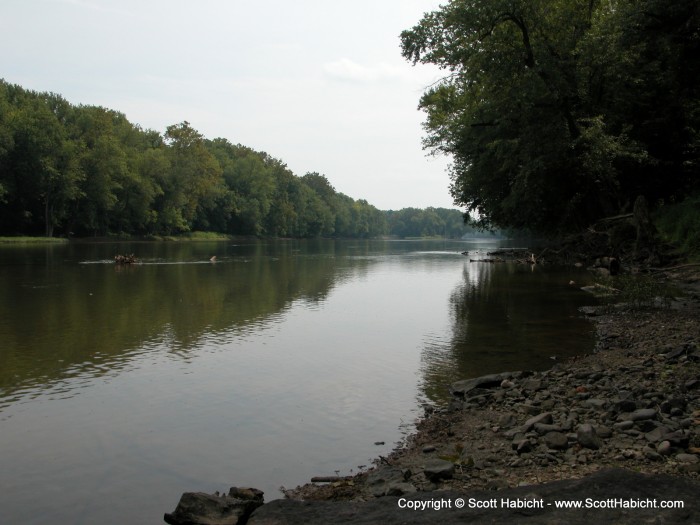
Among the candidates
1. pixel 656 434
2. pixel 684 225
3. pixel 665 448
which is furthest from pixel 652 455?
pixel 684 225

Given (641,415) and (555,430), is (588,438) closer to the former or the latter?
Answer: (555,430)

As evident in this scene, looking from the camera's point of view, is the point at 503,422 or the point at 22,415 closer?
the point at 503,422

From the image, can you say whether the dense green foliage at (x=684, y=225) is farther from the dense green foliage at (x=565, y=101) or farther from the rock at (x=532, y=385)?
the rock at (x=532, y=385)

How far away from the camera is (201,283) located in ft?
95.7

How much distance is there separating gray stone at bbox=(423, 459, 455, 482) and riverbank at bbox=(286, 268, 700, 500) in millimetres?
11

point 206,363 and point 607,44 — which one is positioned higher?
point 607,44

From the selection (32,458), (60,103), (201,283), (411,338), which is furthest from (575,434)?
(60,103)

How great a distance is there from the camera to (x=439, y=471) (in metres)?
6.28

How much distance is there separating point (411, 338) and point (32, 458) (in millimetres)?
10544

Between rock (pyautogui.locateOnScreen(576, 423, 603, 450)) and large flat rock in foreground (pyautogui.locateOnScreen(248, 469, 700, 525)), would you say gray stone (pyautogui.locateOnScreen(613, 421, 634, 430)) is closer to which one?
rock (pyautogui.locateOnScreen(576, 423, 603, 450))

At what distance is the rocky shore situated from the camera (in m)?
5.94

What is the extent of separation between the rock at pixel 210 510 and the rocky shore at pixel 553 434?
0.15 meters

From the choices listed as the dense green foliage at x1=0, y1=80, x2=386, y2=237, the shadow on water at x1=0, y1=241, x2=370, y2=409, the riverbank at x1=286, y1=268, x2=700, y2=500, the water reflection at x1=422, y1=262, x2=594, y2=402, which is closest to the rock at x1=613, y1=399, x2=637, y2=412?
the riverbank at x1=286, y1=268, x2=700, y2=500

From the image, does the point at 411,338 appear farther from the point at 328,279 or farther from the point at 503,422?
the point at 328,279
